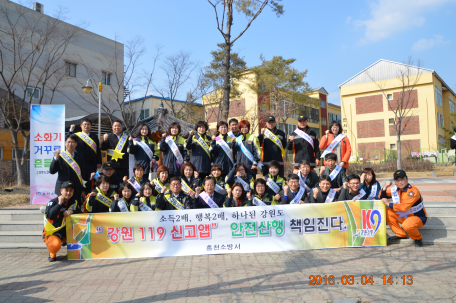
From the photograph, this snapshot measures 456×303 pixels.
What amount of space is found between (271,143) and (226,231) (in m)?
2.25

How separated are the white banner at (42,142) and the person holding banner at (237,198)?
449cm

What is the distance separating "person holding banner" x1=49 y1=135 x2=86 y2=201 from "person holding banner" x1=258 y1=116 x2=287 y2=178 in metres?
A: 3.62

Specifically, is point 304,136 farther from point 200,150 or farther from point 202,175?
point 202,175

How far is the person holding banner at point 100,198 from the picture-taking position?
592 centimetres

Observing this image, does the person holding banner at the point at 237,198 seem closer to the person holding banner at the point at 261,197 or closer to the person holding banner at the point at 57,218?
the person holding banner at the point at 261,197

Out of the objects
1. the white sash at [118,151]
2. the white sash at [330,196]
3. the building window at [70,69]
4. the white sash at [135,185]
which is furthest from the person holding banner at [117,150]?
the building window at [70,69]

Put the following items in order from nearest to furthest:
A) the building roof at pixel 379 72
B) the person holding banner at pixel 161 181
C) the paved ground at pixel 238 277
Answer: the paved ground at pixel 238 277 → the person holding banner at pixel 161 181 → the building roof at pixel 379 72

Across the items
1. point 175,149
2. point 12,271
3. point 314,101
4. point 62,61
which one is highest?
point 62,61

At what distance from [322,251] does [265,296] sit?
1.99 m

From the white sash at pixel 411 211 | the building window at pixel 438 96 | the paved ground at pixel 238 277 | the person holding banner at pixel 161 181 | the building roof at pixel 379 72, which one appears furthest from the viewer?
the building roof at pixel 379 72

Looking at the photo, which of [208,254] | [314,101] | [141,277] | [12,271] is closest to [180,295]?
[141,277]

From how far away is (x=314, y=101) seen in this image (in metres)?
27.6

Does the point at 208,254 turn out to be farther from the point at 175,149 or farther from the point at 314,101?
the point at 314,101

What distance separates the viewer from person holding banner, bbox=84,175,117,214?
19.4 feet
